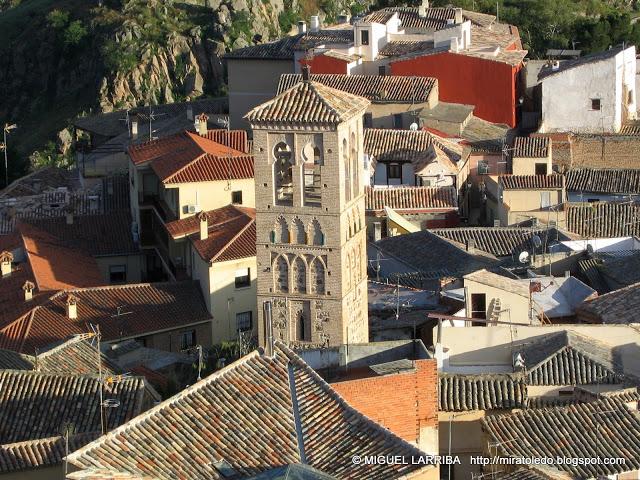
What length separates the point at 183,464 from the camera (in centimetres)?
2389

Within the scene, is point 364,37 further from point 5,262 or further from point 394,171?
point 5,262

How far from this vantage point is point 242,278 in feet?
146

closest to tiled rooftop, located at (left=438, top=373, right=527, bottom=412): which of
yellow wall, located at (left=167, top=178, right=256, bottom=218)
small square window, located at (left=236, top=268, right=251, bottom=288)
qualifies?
small square window, located at (left=236, top=268, right=251, bottom=288)

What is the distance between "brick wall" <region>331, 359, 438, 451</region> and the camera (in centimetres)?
2741

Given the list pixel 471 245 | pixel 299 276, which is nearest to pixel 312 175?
pixel 299 276

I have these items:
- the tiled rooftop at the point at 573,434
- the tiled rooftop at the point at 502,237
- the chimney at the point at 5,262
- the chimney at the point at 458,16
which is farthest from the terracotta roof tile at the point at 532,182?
the tiled rooftop at the point at 573,434

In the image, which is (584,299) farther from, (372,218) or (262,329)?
(372,218)

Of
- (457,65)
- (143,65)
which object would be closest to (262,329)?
(457,65)

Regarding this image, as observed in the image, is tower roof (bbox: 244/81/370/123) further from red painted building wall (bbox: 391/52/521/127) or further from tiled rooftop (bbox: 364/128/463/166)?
red painted building wall (bbox: 391/52/521/127)

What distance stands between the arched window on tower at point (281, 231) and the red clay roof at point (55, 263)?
10752mm

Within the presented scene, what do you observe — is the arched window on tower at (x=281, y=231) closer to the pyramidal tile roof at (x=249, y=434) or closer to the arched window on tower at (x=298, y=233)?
the arched window on tower at (x=298, y=233)

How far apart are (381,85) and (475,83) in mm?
3539

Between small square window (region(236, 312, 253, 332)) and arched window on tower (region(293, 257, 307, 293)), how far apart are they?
8576 millimetres

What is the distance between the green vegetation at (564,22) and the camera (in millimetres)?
68250
